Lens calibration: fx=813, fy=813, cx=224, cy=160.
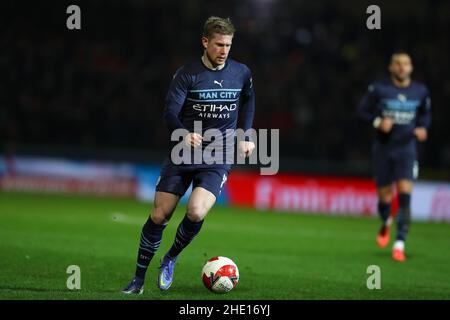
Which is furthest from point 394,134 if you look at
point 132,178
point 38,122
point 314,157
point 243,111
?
point 38,122

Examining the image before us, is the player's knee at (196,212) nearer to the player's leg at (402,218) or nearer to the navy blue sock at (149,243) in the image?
the navy blue sock at (149,243)

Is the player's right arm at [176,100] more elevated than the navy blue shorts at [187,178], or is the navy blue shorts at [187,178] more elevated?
the player's right arm at [176,100]

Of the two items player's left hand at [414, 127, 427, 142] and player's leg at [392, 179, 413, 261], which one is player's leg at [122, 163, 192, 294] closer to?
player's leg at [392, 179, 413, 261]

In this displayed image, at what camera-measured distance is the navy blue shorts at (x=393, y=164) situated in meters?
11.6

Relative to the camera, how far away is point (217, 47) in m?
7.53

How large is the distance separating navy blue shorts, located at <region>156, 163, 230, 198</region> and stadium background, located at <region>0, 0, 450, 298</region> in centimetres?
1041

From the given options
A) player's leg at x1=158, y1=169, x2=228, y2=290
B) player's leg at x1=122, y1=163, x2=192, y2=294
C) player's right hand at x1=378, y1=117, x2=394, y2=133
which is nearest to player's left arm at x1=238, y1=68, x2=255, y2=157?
player's leg at x1=158, y1=169, x2=228, y2=290

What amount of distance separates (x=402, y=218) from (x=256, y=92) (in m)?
11.1

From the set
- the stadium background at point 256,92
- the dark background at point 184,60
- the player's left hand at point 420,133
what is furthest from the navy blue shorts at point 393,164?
the dark background at point 184,60

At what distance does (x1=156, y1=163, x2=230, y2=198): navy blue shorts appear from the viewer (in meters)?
7.58

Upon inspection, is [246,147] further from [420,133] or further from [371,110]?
[371,110]

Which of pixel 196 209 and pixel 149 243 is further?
pixel 149 243

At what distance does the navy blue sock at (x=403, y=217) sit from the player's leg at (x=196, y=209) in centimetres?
426

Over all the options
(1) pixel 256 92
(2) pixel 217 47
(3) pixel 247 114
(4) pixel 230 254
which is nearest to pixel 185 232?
(3) pixel 247 114
